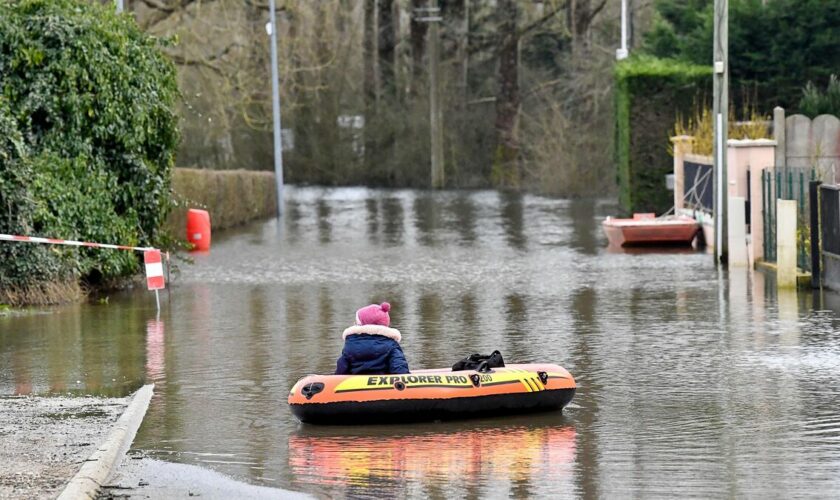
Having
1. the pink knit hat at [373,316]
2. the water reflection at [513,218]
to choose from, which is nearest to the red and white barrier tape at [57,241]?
the pink knit hat at [373,316]

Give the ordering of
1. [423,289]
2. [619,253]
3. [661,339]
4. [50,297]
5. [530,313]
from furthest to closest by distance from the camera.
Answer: [619,253]
[423,289]
[50,297]
[530,313]
[661,339]

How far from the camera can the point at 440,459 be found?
1019 centimetres

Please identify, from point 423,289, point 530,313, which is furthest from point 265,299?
point 530,313

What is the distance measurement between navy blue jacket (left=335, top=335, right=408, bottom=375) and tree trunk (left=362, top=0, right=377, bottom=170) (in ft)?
197

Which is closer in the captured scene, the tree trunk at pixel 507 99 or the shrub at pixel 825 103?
the shrub at pixel 825 103

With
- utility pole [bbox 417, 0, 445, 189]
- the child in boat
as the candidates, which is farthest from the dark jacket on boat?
utility pole [bbox 417, 0, 445, 189]

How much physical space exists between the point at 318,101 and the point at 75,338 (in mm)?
55195

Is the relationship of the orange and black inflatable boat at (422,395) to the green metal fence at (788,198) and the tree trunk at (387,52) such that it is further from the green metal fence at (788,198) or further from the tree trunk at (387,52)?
the tree trunk at (387,52)

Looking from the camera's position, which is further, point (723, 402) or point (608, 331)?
point (608, 331)

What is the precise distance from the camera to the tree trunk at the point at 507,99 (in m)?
67.5

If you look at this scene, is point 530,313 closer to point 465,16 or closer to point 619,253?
point 619,253

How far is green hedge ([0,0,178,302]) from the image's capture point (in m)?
20.4

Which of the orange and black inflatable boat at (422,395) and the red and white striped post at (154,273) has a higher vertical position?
the red and white striped post at (154,273)

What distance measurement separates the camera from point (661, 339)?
16.4 metres
